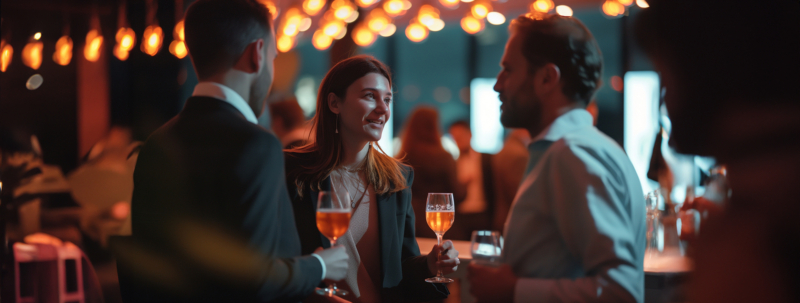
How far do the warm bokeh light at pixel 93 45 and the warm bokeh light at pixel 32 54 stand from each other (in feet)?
1.42

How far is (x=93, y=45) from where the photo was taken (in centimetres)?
493

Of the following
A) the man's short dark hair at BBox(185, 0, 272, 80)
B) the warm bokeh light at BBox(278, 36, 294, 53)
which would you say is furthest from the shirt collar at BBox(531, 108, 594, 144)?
the warm bokeh light at BBox(278, 36, 294, 53)

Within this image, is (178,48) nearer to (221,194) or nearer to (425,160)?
(425,160)

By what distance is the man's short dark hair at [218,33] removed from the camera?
1.16 metres

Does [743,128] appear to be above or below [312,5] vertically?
below

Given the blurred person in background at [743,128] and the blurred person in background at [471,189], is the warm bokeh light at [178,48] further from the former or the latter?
the blurred person in background at [743,128]

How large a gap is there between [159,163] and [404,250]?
95cm

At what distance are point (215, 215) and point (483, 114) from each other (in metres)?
6.15

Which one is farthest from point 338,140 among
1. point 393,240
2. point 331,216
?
point 331,216

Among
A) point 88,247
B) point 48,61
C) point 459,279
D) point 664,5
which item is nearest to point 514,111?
point 664,5

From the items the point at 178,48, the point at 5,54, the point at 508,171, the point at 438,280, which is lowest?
the point at 438,280

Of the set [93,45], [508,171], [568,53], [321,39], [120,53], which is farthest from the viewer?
[120,53]

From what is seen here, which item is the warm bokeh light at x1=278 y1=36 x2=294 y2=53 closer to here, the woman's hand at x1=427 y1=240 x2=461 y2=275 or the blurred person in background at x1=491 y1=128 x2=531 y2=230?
the blurred person in background at x1=491 y1=128 x2=531 y2=230

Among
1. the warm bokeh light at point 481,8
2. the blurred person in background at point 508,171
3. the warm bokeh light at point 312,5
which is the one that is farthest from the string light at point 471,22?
the warm bokeh light at point 312,5
